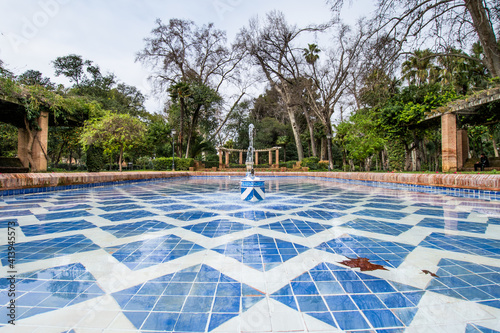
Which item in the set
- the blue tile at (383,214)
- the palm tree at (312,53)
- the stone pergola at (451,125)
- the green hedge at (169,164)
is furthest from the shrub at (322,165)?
the blue tile at (383,214)

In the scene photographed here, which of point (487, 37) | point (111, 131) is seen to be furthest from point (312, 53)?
point (111, 131)

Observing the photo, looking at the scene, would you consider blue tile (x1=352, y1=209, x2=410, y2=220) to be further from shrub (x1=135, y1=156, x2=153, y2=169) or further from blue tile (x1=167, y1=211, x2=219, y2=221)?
shrub (x1=135, y1=156, x2=153, y2=169)

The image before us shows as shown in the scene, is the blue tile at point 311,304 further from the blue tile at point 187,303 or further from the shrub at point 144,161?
the shrub at point 144,161

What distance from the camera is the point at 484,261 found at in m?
1.97

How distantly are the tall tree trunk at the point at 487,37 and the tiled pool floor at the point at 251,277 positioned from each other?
26.6 feet

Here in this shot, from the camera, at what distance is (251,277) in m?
1.72

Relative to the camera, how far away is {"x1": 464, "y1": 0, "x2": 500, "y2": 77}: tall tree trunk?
7448 millimetres

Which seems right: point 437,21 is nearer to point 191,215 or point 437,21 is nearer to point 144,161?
point 191,215

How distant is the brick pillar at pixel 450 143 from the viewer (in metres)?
9.52

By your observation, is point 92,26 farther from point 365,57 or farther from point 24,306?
point 365,57

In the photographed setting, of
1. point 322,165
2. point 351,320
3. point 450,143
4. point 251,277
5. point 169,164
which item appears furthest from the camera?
point 322,165

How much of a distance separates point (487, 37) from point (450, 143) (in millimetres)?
3880

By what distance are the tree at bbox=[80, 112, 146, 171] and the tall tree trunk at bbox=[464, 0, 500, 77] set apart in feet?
45.7

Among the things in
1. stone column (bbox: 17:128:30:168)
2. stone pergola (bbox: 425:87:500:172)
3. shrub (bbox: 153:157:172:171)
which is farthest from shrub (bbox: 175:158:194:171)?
stone pergola (bbox: 425:87:500:172)
